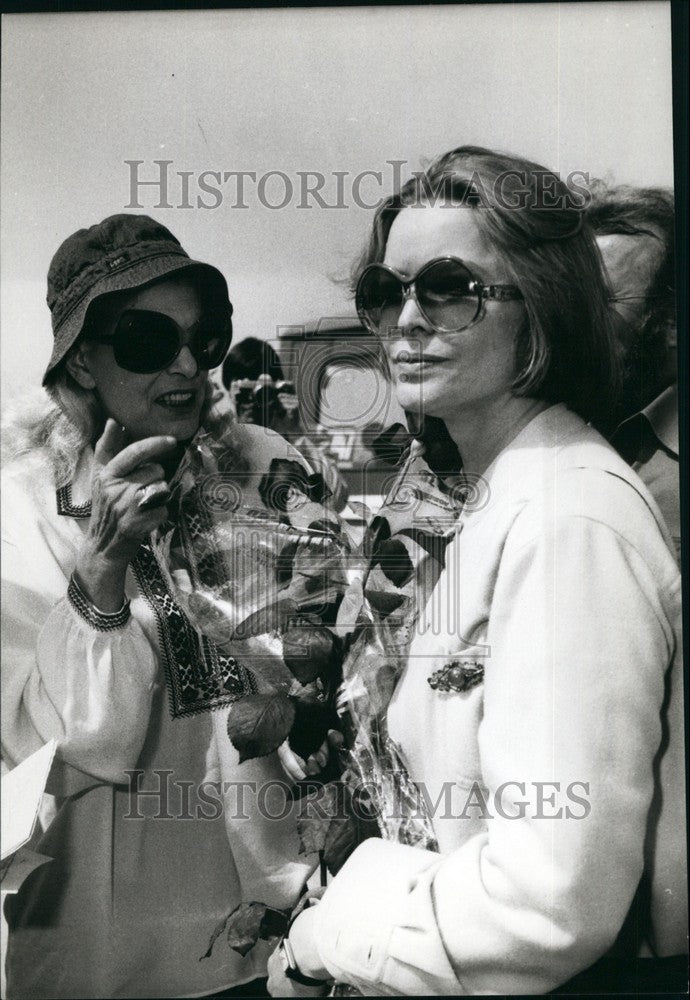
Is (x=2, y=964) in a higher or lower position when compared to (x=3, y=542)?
lower

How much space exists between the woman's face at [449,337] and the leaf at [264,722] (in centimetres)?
88

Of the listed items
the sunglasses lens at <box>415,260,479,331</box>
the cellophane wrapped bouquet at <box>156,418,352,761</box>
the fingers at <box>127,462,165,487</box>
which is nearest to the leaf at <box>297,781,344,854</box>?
the cellophane wrapped bouquet at <box>156,418,352,761</box>

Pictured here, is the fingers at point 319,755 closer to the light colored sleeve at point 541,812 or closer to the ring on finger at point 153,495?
the light colored sleeve at point 541,812

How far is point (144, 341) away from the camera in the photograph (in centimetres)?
279

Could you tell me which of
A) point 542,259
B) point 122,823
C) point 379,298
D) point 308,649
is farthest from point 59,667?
point 542,259

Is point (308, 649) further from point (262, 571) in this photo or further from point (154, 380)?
point (154, 380)

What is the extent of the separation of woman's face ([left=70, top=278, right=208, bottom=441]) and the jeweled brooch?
968 millimetres

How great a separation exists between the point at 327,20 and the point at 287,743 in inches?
78.4

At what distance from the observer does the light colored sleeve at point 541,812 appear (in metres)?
2.67

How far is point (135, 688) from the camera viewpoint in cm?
277

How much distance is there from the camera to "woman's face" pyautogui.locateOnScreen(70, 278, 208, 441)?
279 cm

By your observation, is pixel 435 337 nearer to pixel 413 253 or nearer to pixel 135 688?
pixel 413 253

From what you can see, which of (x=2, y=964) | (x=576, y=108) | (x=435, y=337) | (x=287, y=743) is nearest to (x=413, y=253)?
(x=435, y=337)

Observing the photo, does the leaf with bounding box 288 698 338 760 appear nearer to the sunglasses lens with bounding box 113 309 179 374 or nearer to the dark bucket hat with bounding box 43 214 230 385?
the sunglasses lens with bounding box 113 309 179 374
